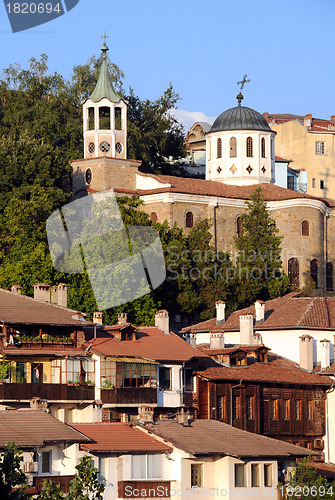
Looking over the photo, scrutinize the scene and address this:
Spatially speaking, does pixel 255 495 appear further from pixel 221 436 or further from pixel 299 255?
pixel 299 255

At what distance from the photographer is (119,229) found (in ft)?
236

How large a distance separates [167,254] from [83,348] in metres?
21.5

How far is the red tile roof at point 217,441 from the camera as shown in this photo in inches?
1719

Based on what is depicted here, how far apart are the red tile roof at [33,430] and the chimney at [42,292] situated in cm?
1332

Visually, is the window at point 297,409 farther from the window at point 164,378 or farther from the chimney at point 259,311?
the chimney at point 259,311

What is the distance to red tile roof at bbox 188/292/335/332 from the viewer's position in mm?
61906

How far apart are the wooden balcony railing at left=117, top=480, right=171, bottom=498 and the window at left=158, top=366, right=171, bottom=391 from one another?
29.8ft

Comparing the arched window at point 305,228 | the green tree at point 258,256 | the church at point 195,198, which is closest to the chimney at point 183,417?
the green tree at point 258,256

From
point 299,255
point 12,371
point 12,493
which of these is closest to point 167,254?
point 299,255

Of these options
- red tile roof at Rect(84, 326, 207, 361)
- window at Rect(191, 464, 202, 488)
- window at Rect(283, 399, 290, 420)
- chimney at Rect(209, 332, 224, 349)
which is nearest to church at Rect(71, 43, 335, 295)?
chimney at Rect(209, 332, 224, 349)

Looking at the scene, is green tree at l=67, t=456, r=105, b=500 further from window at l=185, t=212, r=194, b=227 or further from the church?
window at l=185, t=212, r=194, b=227

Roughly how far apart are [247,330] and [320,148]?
165ft

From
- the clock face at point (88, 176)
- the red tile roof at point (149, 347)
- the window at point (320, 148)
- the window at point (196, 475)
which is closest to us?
the window at point (196, 475)

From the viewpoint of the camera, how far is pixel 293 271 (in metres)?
81.0
